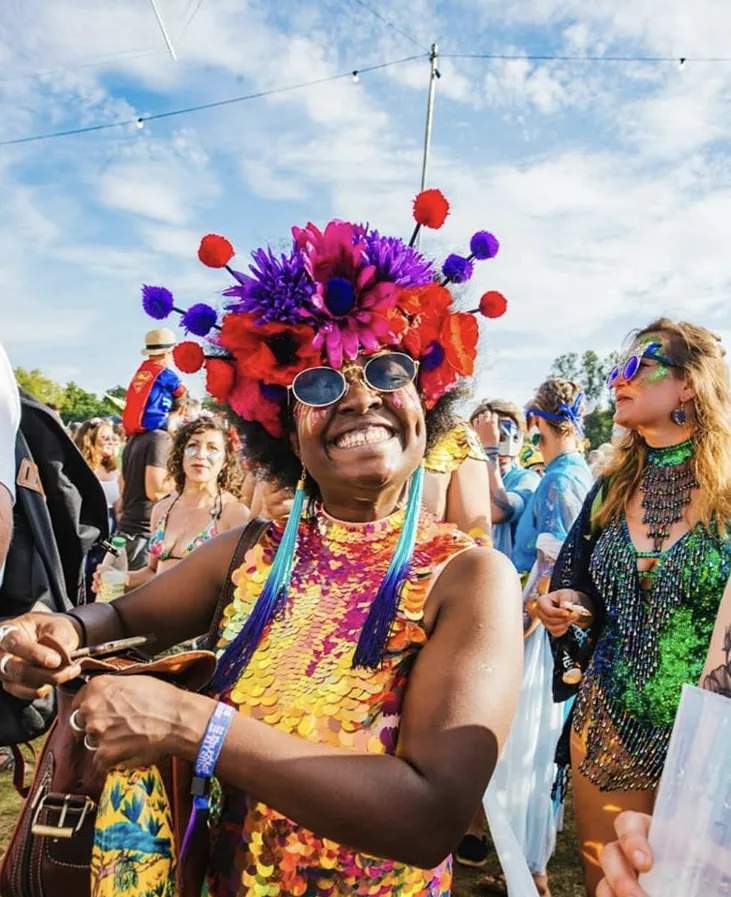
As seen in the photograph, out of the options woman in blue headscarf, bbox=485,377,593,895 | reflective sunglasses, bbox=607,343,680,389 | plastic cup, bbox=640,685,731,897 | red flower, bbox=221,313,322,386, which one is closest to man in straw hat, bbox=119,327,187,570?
woman in blue headscarf, bbox=485,377,593,895

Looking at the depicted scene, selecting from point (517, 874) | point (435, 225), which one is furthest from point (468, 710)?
point (517, 874)

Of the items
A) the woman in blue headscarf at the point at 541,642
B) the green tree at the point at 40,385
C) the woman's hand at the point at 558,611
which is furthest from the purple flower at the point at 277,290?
the green tree at the point at 40,385

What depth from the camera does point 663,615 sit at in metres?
2.50

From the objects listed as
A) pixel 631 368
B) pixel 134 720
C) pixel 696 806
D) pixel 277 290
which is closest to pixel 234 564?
pixel 134 720

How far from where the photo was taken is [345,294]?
5.50 feet

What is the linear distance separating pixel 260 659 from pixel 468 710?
1.62ft

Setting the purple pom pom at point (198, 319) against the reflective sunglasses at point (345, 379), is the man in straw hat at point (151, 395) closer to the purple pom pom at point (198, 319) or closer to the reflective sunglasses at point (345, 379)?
the purple pom pom at point (198, 319)

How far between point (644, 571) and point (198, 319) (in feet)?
5.83

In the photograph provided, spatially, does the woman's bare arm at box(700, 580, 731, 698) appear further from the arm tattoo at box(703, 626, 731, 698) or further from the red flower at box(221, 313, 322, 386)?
the red flower at box(221, 313, 322, 386)

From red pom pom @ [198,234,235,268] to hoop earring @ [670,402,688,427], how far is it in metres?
1.81

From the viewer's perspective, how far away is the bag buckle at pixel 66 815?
4.40 feet

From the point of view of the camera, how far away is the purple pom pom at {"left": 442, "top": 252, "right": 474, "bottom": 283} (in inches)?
73.7

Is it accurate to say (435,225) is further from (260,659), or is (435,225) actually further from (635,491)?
(635,491)

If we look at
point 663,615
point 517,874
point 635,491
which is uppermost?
point 635,491
